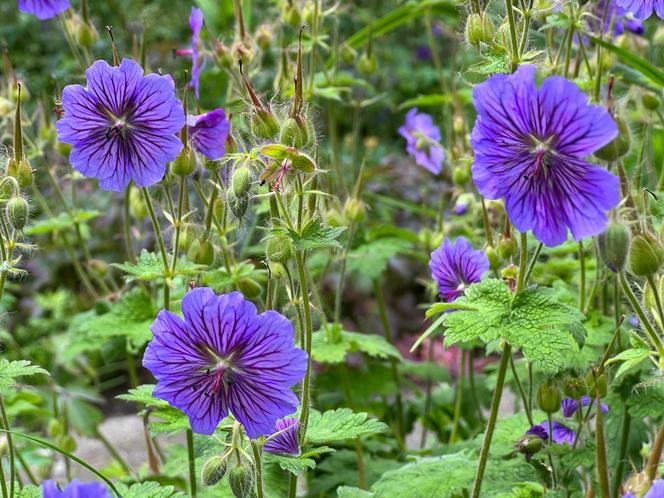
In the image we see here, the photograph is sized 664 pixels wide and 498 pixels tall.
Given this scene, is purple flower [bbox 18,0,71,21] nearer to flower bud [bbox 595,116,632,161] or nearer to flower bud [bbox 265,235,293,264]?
flower bud [bbox 265,235,293,264]

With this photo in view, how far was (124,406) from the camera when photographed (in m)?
4.31

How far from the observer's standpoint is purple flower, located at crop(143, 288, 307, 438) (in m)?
1.24

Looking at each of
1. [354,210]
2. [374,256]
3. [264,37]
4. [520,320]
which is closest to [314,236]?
[520,320]

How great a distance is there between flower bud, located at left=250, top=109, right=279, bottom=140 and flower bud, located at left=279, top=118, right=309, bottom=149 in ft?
0.15

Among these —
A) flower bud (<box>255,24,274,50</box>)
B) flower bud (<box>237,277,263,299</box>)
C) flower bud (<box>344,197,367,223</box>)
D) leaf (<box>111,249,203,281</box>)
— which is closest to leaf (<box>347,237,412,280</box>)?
flower bud (<box>344,197,367,223</box>)

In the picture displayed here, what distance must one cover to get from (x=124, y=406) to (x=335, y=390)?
191 centimetres

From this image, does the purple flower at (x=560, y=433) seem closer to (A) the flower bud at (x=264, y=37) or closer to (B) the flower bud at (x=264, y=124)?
(B) the flower bud at (x=264, y=124)

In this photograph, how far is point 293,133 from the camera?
1.32 metres

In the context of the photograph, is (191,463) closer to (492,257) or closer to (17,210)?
(17,210)

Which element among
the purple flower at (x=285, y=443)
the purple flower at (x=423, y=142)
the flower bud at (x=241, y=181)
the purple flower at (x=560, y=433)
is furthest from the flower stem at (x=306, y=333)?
the purple flower at (x=423, y=142)

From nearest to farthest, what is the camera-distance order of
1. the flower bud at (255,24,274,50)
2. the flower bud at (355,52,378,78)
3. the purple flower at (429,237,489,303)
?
the purple flower at (429,237,489,303) → the flower bud at (255,24,274,50) → the flower bud at (355,52,378,78)

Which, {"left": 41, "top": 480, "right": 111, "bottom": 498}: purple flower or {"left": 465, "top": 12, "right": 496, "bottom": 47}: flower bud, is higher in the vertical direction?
{"left": 465, "top": 12, "right": 496, "bottom": 47}: flower bud

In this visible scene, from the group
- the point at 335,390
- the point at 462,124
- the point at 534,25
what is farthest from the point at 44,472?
the point at 534,25

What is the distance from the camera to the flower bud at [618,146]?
1.28m
